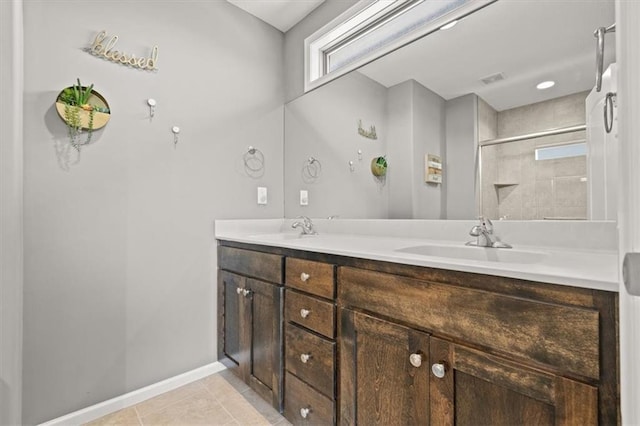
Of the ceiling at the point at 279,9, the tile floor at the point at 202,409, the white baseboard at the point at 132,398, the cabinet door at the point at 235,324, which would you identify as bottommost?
the tile floor at the point at 202,409

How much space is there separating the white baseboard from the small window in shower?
2.07 meters

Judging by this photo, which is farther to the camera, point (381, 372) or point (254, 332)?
point (254, 332)

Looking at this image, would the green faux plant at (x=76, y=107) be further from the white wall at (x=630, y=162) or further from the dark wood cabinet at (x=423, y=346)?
the white wall at (x=630, y=162)

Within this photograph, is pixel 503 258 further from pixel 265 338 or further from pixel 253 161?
pixel 253 161

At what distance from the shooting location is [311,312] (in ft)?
4.09

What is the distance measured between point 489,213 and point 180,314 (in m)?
1.76

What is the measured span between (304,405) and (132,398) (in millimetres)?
995

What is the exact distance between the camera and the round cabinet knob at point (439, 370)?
0.83m

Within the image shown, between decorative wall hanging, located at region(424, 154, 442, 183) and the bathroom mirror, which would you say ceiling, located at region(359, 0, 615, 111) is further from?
decorative wall hanging, located at region(424, 154, 442, 183)

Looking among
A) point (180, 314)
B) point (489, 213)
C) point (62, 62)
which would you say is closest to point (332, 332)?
point (489, 213)

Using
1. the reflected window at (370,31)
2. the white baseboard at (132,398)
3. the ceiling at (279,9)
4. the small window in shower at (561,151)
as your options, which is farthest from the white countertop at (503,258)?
the ceiling at (279,9)

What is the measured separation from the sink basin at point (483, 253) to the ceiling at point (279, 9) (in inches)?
72.5

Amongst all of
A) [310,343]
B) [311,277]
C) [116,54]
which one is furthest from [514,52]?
[116,54]

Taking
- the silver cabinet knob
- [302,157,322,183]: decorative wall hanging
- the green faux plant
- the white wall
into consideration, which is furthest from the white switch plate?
the white wall
